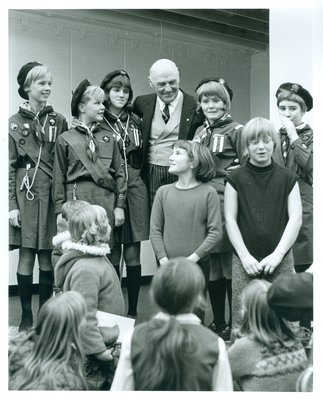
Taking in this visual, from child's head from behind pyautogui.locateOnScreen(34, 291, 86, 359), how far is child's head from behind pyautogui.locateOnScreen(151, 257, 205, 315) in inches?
12.2

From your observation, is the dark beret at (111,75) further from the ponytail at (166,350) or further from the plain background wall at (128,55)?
the ponytail at (166,350)

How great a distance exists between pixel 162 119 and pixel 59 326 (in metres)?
0.82

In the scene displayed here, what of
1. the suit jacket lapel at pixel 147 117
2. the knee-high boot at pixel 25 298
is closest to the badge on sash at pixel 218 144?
the suit jacket lapel at pixel 147 117

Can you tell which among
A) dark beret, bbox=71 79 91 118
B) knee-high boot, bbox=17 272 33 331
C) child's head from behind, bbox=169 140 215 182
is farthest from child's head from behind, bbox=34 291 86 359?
dark beret, bbox=71 79 91 118

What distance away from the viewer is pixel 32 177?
234 cm

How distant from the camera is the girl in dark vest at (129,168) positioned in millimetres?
2359

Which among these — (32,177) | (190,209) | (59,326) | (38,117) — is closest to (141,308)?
(59,326)

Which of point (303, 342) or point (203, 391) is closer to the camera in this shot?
point (203, 391)

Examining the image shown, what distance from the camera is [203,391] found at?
1.99 m

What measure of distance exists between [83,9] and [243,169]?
0.78 m

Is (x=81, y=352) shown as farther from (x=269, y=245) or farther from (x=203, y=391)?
(x=269, y=245)

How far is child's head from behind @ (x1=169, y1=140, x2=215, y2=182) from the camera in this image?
2.28m

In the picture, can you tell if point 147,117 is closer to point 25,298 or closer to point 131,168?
point 131,168
